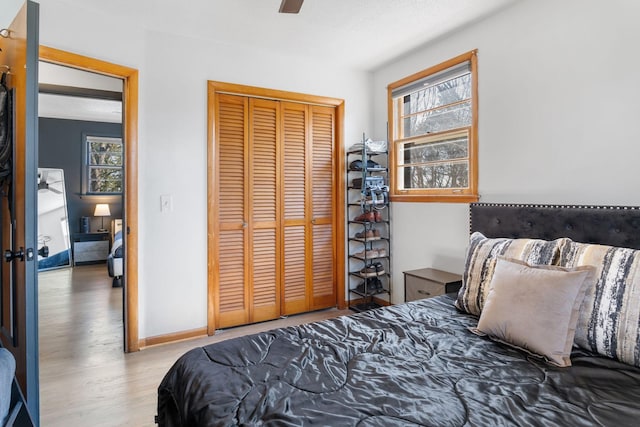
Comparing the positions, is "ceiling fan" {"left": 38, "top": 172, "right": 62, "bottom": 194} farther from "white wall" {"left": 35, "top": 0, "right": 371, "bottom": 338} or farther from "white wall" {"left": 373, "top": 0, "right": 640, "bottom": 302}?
"white wall" {"left": 373, "top": 0, "right": 640, "bottom": 302}

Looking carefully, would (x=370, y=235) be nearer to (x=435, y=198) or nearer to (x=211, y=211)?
(x=435, y=198)

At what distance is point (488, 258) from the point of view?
194 centimetres

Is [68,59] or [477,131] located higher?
[68,59]

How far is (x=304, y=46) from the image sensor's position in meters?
3.23

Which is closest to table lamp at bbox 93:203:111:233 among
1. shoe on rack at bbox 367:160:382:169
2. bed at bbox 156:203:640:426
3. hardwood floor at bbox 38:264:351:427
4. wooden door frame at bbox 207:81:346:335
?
hardwood floor at bbox 38:264:351:427

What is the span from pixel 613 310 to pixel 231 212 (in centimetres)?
276

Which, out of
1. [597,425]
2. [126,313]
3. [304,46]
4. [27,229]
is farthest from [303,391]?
[304,46]

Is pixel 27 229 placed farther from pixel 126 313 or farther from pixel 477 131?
pixel 477 131

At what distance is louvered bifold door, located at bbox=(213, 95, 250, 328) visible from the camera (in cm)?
318

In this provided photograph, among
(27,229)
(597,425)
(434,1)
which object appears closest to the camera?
(597,425)

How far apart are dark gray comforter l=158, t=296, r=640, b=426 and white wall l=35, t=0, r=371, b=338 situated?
1632mm

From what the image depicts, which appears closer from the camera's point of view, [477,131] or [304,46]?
[477,131]

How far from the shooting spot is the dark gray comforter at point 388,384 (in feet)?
3.45

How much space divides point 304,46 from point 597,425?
3251 millimetres
